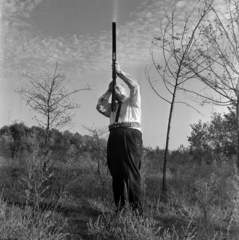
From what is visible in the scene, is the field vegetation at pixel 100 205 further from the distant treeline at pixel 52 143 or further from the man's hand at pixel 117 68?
the man's hand at pixel 117 68

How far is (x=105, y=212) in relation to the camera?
5.36 m

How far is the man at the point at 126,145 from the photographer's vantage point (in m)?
4.34

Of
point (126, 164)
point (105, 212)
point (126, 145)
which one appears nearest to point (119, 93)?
point (126, 145)

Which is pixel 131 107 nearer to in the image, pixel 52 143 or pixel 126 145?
pixel 126 145

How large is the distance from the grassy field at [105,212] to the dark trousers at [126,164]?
25cm

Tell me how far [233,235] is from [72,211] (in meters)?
2.67

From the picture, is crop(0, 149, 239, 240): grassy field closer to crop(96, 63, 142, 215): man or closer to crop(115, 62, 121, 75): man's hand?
crop(96, 63, 142, 215): man

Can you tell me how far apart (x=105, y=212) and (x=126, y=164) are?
55.9 inches

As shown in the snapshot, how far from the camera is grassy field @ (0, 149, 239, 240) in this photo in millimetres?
3607

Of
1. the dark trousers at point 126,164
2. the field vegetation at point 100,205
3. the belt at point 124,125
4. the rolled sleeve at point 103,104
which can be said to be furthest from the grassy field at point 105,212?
the rolled sleeve at point 103,104

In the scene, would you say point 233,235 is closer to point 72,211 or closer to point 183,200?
point 183,200

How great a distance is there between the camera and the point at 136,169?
4.40 m

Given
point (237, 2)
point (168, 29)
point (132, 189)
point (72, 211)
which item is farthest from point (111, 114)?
point (237, 2)

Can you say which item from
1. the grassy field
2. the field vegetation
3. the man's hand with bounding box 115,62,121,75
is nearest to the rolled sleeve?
the man's hand with bounding box 115,62,121,75
